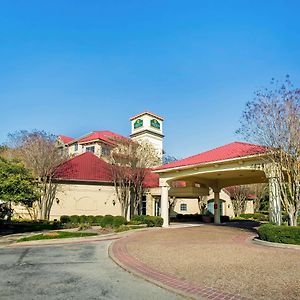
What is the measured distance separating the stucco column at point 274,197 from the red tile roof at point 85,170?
17.6 metres

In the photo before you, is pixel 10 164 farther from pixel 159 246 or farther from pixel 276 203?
pixel 276 203

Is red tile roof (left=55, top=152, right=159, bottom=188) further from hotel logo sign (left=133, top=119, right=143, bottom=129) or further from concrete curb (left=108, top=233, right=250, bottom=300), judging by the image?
hotel logo sign (left=133, top=119, right=143, bottom=129)

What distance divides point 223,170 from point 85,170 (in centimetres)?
1581

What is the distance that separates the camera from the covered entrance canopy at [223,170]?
17203 millimetres

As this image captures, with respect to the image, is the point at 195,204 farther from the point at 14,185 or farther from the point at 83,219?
the point at 14,185

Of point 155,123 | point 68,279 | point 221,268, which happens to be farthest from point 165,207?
point 155,123

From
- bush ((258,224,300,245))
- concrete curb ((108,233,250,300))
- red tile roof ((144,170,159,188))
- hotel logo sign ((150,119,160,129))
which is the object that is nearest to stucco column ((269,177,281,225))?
bush ((258,224,300,245))

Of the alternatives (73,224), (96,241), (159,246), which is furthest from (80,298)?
(73,224)

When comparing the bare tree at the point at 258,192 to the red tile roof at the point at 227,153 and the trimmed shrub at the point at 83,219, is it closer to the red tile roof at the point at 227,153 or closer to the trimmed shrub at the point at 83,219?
the red tile roof at the point at 227,153

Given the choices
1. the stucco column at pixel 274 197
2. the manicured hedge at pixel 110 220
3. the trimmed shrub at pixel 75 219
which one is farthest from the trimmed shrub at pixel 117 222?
the stucco column at pixel 274 197

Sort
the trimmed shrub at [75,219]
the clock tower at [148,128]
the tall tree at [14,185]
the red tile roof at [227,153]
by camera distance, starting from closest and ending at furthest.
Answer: the tall tree at [14,185] < the red tile roof at [227,153] < the trimmed shrub at [75,219] < the clock tower at [148,128]

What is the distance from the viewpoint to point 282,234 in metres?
13.4

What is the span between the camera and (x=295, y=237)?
13.0 meters

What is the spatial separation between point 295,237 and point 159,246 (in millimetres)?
5952
